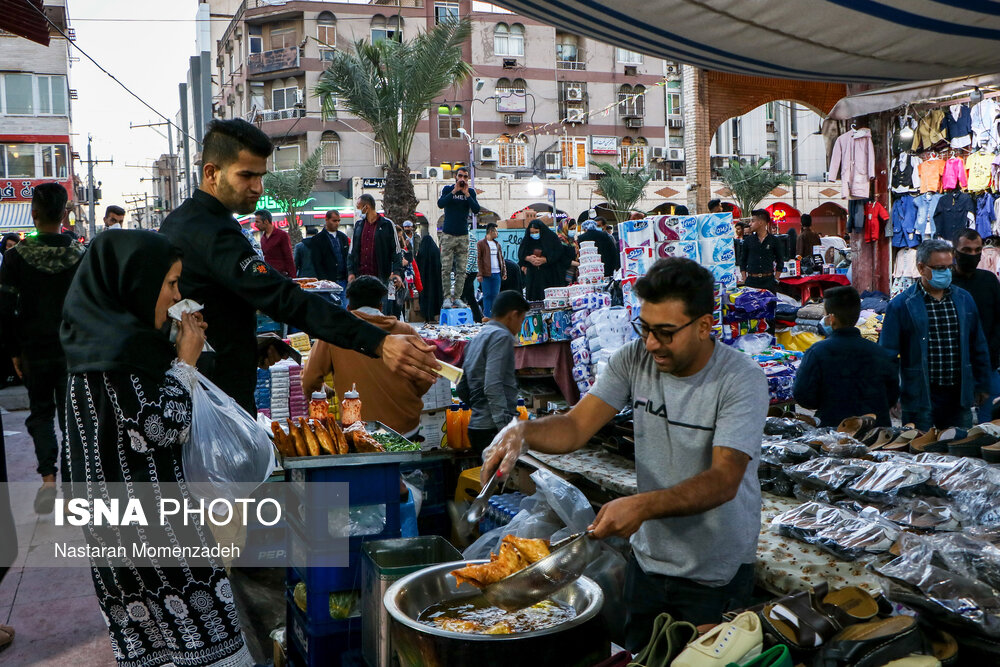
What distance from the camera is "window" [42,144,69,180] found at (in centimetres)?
3900

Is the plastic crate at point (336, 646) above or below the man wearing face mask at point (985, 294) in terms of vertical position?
below

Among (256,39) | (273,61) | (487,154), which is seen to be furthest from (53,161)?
(487,154)

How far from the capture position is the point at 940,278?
5.89m

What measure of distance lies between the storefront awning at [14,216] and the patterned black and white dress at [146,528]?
40040 mm

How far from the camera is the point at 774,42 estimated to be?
4.05 meters

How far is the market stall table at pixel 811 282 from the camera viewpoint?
12.7 m

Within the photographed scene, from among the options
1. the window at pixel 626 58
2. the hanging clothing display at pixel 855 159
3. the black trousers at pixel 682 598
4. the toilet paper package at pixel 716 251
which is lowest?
the black trousers at pixel 682 598

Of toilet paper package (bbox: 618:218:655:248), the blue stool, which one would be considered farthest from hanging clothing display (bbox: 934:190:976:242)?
the blue stool

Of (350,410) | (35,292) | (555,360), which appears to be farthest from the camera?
(555,360)

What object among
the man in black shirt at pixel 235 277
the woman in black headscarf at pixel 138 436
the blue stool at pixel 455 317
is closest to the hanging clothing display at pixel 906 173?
the blue stool at pixel 455 317

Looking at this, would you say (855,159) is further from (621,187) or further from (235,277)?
(621,187)

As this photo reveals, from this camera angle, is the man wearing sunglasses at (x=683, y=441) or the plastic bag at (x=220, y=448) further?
the plastic bag at (x=220, y=448)

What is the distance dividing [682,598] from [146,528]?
1706 mm

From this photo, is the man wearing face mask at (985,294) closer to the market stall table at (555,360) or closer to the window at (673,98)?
the market stall table at (555,360)
